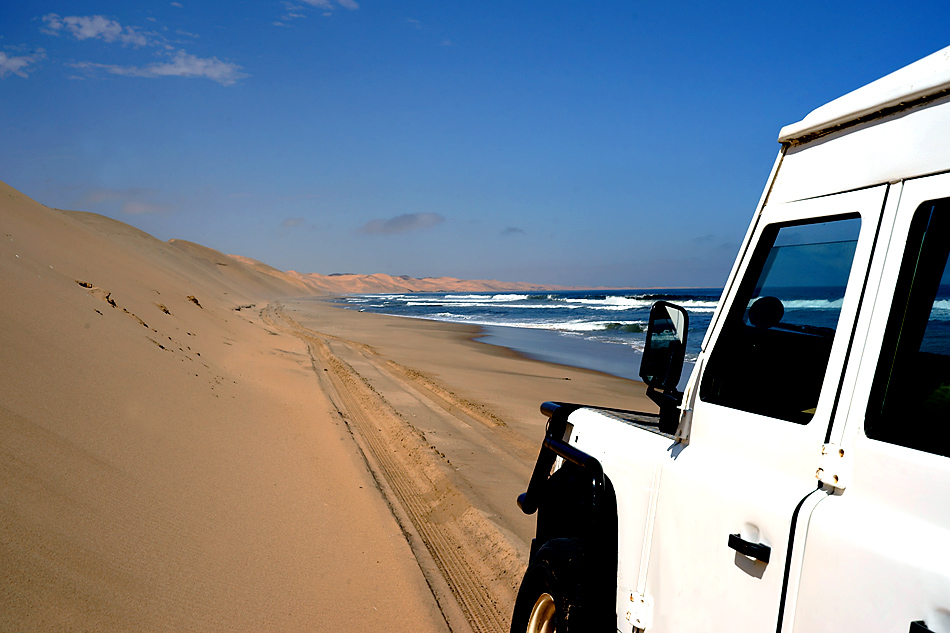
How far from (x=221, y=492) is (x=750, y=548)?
175 inches

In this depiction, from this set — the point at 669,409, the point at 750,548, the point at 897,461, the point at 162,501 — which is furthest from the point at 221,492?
the point at 897,461

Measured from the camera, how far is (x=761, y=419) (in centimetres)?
179

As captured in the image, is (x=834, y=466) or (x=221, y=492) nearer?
(x=834, y=466)

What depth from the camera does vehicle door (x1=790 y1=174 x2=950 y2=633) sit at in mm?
1271

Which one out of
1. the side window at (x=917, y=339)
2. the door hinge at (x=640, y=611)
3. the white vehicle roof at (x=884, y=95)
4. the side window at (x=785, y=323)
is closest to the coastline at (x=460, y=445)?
the door hinge at (x=640, y=611)

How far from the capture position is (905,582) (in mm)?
1264

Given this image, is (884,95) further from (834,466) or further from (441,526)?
(441,526)

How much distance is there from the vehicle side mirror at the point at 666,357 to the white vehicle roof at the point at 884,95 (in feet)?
2.12

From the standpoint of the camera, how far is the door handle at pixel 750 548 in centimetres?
161

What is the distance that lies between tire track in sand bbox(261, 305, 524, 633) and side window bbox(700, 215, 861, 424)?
249 centimetres

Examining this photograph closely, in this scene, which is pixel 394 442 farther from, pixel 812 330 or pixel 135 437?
pixel 812 330

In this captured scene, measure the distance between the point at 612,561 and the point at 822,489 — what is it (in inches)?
40.8

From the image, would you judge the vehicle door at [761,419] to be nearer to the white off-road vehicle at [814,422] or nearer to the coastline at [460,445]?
the white off-road vehicle at [814,422]

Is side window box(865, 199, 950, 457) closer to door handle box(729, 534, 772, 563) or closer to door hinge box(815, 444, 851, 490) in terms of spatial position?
door hinge box(815, 444, 851, 490)
